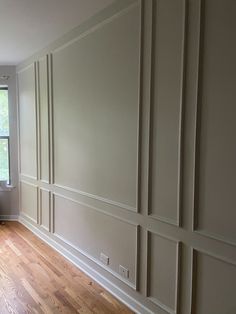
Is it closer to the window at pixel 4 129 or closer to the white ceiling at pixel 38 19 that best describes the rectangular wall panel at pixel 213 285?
the white ceiling at pixel 38 19

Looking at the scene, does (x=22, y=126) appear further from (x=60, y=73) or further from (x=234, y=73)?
(x=234, y=73)

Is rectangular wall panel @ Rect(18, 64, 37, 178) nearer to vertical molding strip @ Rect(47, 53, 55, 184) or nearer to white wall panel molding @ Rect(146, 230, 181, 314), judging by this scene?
vertical molding strip @ Rect(47, 53, 55, 184)

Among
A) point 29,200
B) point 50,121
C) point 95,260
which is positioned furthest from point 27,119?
point 95,260

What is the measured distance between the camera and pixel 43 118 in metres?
4.03

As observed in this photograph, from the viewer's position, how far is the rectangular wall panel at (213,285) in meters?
1.75

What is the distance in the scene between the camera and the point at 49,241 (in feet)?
13.1

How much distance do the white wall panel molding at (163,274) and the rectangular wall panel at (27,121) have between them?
2.58 metres

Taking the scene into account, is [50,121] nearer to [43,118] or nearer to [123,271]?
[43,118]

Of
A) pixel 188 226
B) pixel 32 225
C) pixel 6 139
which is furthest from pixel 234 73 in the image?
pixel 6 139

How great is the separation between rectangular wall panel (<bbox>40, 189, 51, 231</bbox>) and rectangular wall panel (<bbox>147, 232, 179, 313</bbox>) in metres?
2.04

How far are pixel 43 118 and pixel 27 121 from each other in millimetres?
678

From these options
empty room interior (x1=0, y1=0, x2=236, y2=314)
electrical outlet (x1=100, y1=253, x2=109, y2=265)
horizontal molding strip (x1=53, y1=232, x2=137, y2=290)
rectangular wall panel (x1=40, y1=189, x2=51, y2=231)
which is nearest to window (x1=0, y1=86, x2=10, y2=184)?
empty room interior (x1=0, y1=0, x2=236, y2=314)

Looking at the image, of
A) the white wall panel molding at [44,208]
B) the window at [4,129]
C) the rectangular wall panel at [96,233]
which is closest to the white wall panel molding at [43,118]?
the white wall panel molding at [44,208]

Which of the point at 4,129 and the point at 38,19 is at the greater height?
the point at 38,19
